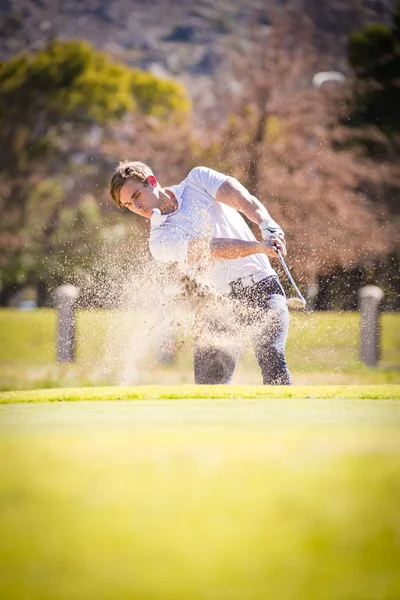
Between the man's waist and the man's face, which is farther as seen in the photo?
the man's face

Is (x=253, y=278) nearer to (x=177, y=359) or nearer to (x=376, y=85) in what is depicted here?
(x=177, y=359)

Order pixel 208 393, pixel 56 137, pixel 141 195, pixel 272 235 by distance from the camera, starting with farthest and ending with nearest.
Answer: pixel 56 137 < pixel 141 195 < pixel 208 393 < pixel 272 235

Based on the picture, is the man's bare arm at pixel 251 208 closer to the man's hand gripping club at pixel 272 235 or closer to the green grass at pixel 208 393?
the man's hand gripping club at pixel 272 235

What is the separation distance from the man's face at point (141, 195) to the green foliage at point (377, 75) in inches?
700

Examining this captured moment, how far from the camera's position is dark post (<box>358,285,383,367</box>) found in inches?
520

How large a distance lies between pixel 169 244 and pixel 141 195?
622mm

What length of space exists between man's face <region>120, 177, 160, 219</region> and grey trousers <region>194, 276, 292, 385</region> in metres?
0.63

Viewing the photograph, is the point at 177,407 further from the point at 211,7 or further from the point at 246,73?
the point at 211,7

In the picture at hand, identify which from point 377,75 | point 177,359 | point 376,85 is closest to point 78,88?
point 377,75

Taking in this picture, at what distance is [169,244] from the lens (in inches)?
203

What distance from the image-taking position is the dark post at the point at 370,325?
13195 millimetres

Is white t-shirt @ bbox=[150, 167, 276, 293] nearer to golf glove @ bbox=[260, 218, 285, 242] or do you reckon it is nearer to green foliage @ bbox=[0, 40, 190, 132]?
golf glove @ bbox=[260, 218, 285, 242]

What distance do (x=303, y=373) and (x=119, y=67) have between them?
2054cm

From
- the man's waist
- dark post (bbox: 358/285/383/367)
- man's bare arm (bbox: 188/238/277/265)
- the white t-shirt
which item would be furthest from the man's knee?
dark post (bbox: 358/285/383/367)
